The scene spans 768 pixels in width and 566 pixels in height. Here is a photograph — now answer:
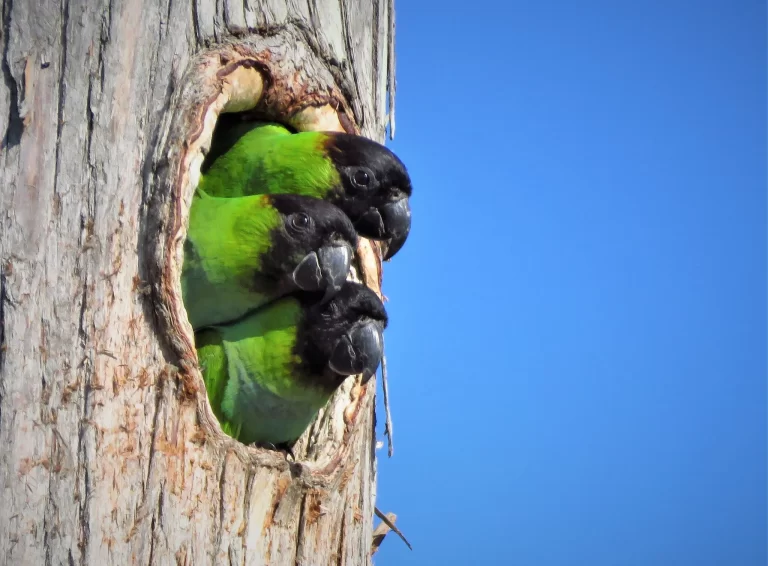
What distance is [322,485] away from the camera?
3373mm

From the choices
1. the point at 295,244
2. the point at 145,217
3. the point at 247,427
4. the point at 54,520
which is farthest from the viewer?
the point at 247,427

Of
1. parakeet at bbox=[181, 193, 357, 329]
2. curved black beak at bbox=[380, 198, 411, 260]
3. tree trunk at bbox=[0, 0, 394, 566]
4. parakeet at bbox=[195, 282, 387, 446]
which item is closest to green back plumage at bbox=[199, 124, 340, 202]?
parakeet at bbox=[181, 193, 357, 329]

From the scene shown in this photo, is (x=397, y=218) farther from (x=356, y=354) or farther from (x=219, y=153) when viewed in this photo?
(x=219, y=153)

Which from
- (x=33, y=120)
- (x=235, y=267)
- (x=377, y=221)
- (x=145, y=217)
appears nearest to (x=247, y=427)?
(x=235, y=267)

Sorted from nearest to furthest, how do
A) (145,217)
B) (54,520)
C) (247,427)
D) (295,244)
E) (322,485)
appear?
1. (54,520)
2. (145,217)
3. (322,485)
4. (295,244)
5. (247,427)

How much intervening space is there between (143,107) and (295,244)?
1096 millimetres

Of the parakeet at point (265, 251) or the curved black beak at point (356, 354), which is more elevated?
the parakeet at point (265, 251)

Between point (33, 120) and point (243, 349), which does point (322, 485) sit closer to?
point (243, 349)

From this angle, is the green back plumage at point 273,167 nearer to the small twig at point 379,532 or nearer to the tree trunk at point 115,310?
Answer: the tree trunk at point 115,310

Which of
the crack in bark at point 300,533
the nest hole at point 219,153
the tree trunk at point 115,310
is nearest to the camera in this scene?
the tree trunk at point 115,310

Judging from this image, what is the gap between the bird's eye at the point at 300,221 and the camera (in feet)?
12.7

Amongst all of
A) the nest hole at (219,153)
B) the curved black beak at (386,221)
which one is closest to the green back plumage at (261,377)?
the nest hole at (219,153)

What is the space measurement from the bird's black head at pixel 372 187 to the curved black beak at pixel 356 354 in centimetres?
61

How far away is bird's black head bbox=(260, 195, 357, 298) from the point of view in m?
3.85
